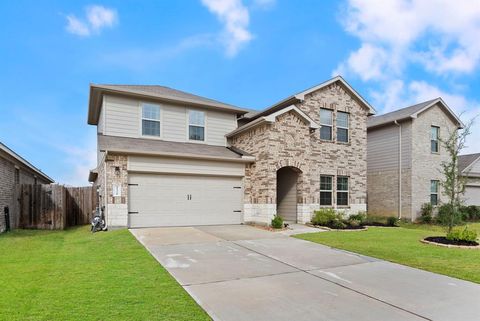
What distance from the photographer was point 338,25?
1255 cm

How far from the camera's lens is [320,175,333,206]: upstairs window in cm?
1557

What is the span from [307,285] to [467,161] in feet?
79.1

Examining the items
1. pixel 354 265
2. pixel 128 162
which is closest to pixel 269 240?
pixel 354 265

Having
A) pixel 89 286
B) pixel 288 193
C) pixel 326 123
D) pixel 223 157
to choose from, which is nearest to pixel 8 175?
pixel 223 157

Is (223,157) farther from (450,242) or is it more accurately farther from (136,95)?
(450,242)

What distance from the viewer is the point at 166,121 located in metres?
14.9

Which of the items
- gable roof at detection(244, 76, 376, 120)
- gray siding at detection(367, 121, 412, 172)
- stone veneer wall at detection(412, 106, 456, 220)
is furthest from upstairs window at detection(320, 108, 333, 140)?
stone veneer wall at detection(412, 106, 456, 220)

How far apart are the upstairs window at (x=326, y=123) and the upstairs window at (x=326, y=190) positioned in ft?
7.04

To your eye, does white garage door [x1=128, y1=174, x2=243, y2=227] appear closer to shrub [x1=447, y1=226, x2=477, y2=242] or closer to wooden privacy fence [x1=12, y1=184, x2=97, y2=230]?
wooden privacy fence [x1=12, y1=184, x2=97, y2=230]

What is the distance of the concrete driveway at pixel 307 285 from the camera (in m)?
4.15

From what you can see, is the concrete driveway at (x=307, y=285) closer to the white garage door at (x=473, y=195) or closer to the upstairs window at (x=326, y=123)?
the upstairs window at (x=326, y=123)

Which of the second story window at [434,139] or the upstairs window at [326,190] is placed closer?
the upstairs window at [326,190]

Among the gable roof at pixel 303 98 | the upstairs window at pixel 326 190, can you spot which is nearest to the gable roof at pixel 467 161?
the gable roof at pixel 303 98

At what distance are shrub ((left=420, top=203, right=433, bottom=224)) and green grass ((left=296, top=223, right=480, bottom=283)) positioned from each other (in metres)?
7.55
